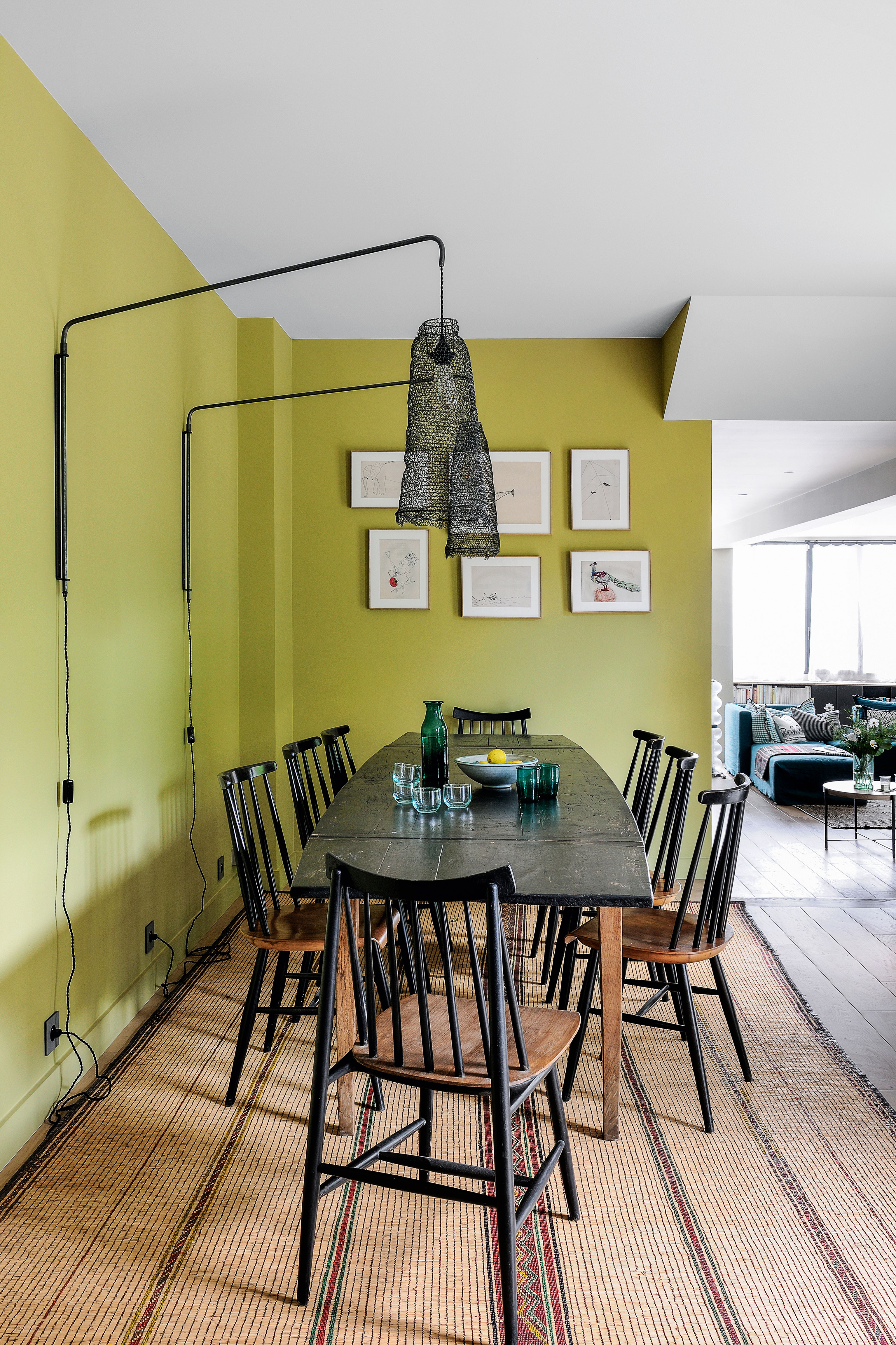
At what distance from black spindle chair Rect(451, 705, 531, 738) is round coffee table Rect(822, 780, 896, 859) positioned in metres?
2.23

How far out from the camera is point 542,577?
448 cm

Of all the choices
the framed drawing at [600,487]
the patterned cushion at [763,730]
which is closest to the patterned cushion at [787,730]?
the patterned cushion at [763,730]

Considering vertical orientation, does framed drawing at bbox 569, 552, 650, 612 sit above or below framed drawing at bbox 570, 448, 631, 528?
below

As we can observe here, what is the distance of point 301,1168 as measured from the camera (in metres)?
2.13

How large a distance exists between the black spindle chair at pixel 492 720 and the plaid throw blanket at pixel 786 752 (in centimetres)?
350

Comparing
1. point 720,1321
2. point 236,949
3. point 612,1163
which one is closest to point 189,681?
point 236,949

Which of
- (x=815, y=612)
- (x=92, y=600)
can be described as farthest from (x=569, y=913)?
(x=815, y=612)

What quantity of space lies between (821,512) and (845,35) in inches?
202

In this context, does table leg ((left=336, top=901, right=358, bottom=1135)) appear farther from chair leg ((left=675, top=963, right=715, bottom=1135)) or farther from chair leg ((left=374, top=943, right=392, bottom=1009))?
chair leg ((left=675, top=963, right=715, bottom=1135))

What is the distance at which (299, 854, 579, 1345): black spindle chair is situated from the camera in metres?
1.54

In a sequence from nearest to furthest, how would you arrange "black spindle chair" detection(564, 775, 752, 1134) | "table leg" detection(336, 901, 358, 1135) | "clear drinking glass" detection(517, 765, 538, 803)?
1. "table leg" detection(336, 901, 358, 1135)
2. "black spindle chair" detection(564, 775, 752, 1134)
3. "clear drinking glass" detection(517, 765, 538, 803)

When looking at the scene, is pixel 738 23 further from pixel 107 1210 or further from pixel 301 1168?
pixel 107 1210

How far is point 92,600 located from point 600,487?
105 inches

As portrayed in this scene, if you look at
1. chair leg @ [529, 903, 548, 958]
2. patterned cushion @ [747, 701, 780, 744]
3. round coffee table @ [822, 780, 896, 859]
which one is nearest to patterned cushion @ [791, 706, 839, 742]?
patterned cushion @ [747, 701, 780, 744]
